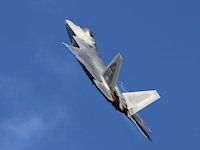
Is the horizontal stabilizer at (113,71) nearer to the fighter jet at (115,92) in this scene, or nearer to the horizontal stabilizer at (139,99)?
the fighter jet at (115,92)

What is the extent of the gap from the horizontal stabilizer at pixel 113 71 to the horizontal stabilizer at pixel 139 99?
323 cm

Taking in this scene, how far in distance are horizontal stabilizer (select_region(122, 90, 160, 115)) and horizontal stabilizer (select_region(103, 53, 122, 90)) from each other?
3.23 m

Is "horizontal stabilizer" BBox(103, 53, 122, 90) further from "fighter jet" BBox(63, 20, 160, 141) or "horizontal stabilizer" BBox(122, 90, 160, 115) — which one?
"horizontal stabilizer" BBox(122, 90, 160, 115)

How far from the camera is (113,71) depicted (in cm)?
9744

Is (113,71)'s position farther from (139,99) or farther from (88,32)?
(88,32)

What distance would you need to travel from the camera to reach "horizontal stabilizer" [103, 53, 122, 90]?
96000mm

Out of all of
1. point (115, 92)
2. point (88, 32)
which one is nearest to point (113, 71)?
point (115, 92)

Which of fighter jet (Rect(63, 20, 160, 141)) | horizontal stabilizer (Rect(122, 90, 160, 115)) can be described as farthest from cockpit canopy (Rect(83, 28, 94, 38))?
horizontal stabilizer (Rect(122, 90, 160, 115))

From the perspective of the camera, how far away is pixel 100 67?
349 feet

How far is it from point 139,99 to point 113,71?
6.13m

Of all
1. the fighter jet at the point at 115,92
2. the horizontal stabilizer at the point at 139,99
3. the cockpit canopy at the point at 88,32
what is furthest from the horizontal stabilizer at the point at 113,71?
the cockpit canopy at the point at 88,32

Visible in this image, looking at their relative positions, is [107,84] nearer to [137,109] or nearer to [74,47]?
[137,109]

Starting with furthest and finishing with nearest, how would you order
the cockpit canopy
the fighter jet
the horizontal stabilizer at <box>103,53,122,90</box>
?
the cockpit canopy < the fighter jet < the horizontal stabilizer at <box>103,53,122,90</box>

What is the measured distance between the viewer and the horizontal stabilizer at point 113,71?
96000 mm
